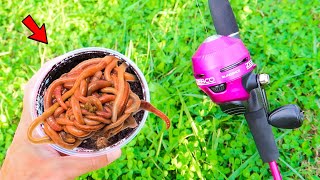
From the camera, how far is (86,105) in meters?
1.54

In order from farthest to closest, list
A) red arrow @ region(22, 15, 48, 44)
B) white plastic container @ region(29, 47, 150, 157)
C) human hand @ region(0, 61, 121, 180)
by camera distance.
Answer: red arrow @ region(22, 15, 48, 44) → human hand @ region(0, 61, 121, 180) → white plastic container @ region(29, 47, 150, 157)

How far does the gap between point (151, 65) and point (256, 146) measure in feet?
2.81

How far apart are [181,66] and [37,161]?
1.21m

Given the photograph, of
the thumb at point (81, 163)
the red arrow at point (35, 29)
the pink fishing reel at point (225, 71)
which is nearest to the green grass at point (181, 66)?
the red arrow at point (35, 29)

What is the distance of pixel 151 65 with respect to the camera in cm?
294

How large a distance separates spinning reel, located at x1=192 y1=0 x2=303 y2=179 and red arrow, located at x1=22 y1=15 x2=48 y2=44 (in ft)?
4.24

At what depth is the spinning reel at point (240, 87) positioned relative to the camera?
224cm

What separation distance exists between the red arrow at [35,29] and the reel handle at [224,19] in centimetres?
A: 121

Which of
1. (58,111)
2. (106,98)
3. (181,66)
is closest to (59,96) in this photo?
(58,111)

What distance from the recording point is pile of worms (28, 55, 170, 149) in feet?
5.05

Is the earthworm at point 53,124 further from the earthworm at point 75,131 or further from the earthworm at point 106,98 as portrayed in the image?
the earthworm at point 106,98

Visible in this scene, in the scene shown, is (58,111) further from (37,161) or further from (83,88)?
(37,161)

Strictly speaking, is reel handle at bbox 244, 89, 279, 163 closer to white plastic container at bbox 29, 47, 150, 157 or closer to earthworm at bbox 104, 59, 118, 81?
white plastic container at bbox 29, 47, 150, 157

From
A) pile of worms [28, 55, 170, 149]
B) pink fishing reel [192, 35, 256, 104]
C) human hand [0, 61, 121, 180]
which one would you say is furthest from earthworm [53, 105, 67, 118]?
pink fishing reel [192, 35, 256, 104]
